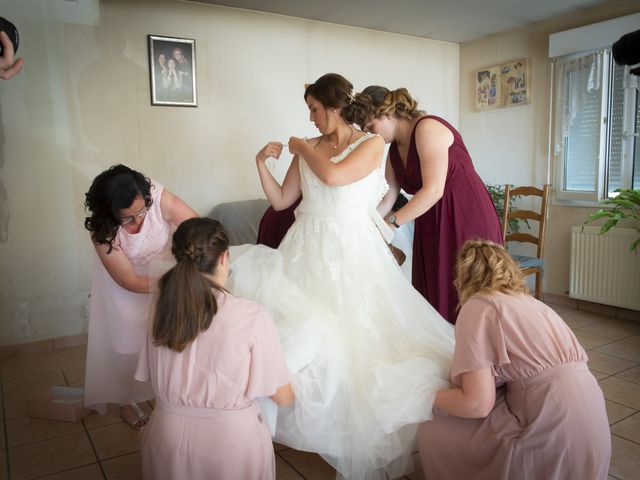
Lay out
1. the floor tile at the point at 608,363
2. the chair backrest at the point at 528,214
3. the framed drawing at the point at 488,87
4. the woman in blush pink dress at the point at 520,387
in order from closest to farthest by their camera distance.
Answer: the woman in blush pink dress at the point at 520,387 < the floor tile at the point at 608,363 < the chair backrest at the point at 528,214 < the framed drawing at the point at 488,87

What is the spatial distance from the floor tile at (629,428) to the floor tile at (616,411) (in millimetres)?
23

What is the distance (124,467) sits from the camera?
2141mm

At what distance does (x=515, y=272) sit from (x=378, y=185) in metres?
0.75

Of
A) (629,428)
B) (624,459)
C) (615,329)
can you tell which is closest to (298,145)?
(624,459)

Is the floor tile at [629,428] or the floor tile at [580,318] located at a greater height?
the floor tile at [580,318]

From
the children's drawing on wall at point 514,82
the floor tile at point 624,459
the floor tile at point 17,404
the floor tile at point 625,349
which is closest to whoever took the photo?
the floor tile at point 624,459

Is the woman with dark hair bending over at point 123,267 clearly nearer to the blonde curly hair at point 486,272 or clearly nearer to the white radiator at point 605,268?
the blonde curly hair at point 486,272

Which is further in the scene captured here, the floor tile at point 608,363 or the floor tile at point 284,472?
the floor tile at point 608,363

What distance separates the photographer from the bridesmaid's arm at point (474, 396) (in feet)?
4.83

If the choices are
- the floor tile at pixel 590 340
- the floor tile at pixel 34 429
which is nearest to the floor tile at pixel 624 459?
the floor tile at pixel 590 340

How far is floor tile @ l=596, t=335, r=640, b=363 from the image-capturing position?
321 cm

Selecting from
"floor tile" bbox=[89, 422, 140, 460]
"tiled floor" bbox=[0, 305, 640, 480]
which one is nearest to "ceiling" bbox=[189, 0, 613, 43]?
"tiled floor" bbox=[0, 305, 640, 480]

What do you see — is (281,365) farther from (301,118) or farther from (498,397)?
(301,118)

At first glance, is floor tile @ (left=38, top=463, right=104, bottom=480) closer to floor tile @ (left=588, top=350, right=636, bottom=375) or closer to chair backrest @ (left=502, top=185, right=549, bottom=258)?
floor tile @ (left=588, top=350, right=636, bottom=375)
